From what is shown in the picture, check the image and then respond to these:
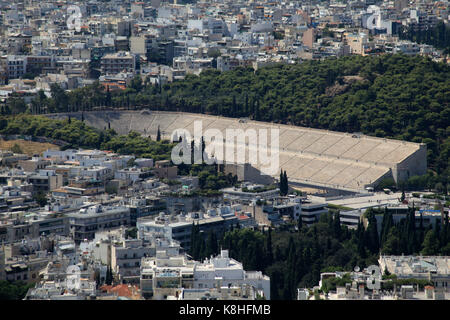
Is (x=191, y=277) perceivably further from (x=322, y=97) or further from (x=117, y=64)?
(x=117, y=64)

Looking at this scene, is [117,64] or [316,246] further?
[117,64]

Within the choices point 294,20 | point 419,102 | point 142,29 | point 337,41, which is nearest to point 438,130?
point 419,102

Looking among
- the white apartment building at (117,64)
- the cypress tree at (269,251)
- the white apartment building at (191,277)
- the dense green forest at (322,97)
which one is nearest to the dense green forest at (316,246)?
the cypress tree at (269,251)

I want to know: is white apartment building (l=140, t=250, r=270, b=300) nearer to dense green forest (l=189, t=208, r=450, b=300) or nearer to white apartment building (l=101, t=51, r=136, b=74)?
dense green forest (l=189, t=208, r=450, b=300)

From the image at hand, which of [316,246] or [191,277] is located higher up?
[191,277]

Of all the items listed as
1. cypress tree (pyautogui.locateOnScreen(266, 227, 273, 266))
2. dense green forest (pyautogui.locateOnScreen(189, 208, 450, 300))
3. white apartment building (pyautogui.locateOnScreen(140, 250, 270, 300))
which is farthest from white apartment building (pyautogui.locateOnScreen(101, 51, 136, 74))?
white apartment building (pyautogui.locateOnScreen(140, 250, 270, 300))

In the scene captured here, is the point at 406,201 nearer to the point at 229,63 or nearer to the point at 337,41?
the point at 229,63

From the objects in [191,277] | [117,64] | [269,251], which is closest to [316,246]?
[269,251]
